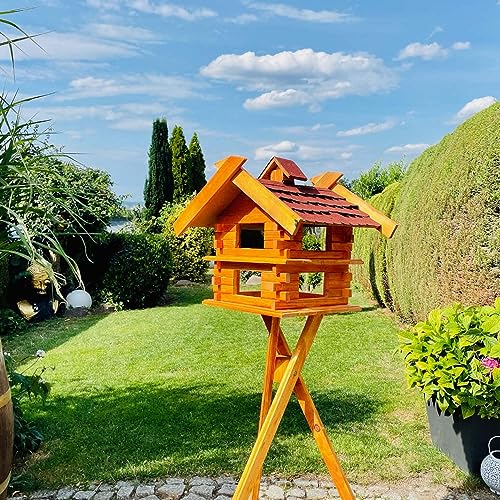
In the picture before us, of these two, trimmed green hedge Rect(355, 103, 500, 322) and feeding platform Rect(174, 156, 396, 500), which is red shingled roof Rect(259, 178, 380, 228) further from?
trimmed green hedge Rect(355, 103, 500, 322)

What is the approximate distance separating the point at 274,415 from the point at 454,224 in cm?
435

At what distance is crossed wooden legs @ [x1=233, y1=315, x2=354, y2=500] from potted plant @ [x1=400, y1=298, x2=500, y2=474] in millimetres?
1274

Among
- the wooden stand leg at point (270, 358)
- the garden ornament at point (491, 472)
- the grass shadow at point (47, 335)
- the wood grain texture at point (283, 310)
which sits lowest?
the grass shadow at point (47, 335)

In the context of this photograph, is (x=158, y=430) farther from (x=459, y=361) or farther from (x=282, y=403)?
(x=459, y=361)

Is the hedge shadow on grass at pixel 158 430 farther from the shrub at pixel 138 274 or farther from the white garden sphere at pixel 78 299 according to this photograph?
the shrub at pixel 138 274

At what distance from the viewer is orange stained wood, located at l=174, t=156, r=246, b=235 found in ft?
8.80

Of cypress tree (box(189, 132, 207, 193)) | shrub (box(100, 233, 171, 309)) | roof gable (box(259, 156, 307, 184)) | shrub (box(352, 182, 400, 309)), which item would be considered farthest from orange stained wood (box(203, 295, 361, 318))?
cypress tree (box(189, 132, 207, 193))

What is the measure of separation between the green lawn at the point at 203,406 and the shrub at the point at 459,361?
545mm

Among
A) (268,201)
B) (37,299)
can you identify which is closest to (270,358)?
(268,201)

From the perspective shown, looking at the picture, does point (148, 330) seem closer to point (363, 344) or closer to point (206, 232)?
point (363, 344)

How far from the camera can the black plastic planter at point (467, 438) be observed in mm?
3785

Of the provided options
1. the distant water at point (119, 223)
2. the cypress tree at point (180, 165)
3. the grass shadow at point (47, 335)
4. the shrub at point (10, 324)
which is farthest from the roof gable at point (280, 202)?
the cypress tree at point (180, 165)

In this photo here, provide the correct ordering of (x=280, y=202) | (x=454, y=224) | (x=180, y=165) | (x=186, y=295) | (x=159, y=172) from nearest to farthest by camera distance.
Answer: (x=280, y=202) → (x=454, y=224) → (x=186, y=295) → (x=159, y=172) → (x=180, y=165)

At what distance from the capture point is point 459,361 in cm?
379
